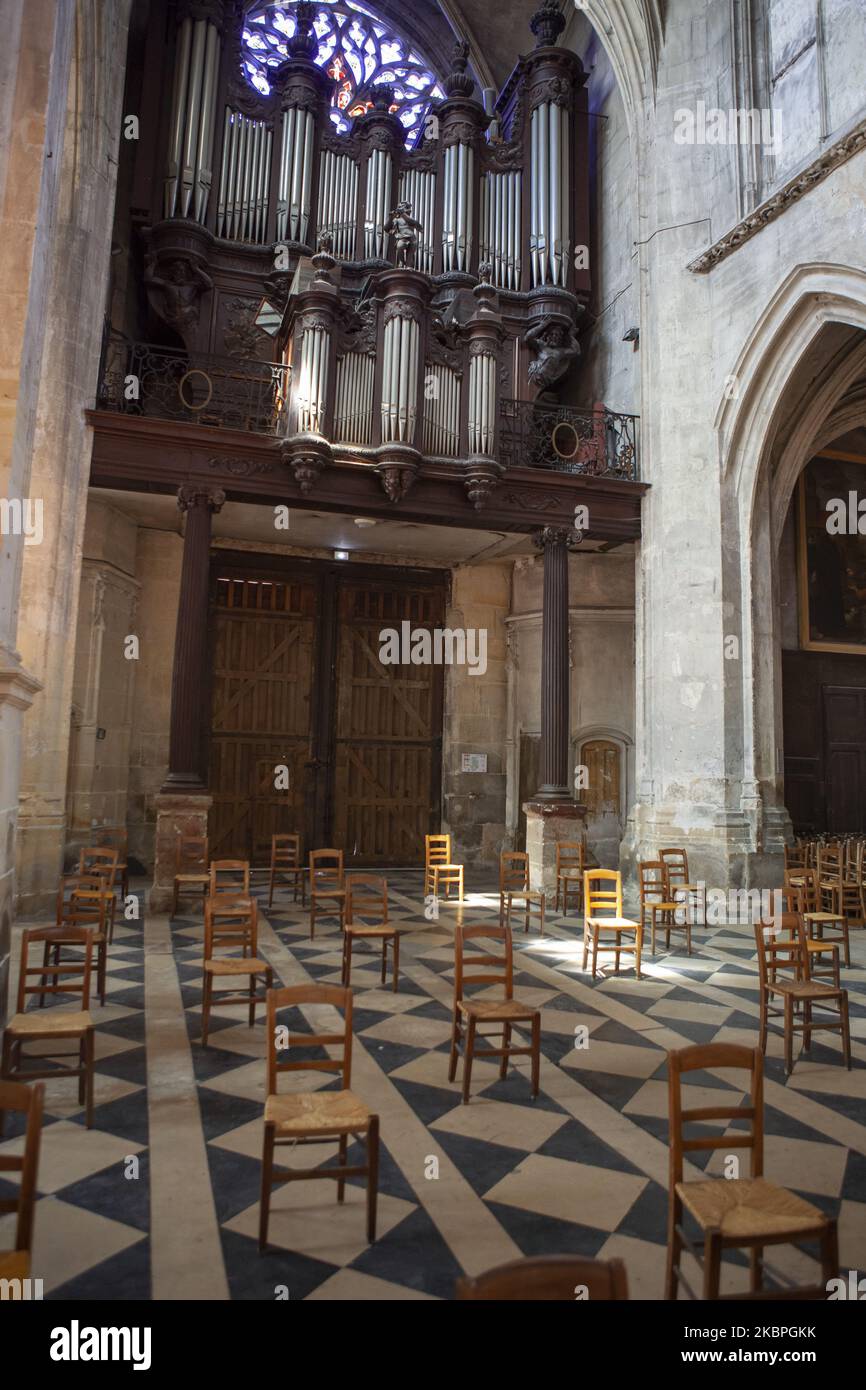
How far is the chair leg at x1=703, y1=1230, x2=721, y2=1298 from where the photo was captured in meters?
2.24

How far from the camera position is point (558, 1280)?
5.23ft

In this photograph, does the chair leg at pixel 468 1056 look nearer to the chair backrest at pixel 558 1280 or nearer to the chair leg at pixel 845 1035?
the chair leg at pixel 845 1035

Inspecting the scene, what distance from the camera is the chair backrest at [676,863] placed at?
9.04 m

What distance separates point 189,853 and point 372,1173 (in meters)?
6.65

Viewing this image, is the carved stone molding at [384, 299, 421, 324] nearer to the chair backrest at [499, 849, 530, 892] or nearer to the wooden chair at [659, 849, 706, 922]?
the chair backrest at [499, 849, 530, 892]

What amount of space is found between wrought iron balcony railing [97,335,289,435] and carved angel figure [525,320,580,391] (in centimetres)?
391

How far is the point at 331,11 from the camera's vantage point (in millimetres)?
14633

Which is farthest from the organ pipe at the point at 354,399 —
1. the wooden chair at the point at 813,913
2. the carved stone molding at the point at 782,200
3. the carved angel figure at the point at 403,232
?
the wooden chair at the point at 813,913

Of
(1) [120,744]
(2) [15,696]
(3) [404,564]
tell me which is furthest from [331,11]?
(2) [15,696]

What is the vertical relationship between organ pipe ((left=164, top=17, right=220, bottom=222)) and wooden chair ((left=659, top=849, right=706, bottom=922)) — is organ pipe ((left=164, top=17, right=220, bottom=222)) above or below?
above

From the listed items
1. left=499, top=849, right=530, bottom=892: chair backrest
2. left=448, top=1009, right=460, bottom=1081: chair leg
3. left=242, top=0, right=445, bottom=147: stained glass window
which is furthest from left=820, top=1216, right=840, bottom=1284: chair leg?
left=242, top=0, right=445, bottom=147: stained glass window

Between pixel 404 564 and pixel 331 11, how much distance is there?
32.0ft

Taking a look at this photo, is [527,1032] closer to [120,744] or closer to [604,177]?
[120,744]

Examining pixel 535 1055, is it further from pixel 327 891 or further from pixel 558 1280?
pixel 327 891
